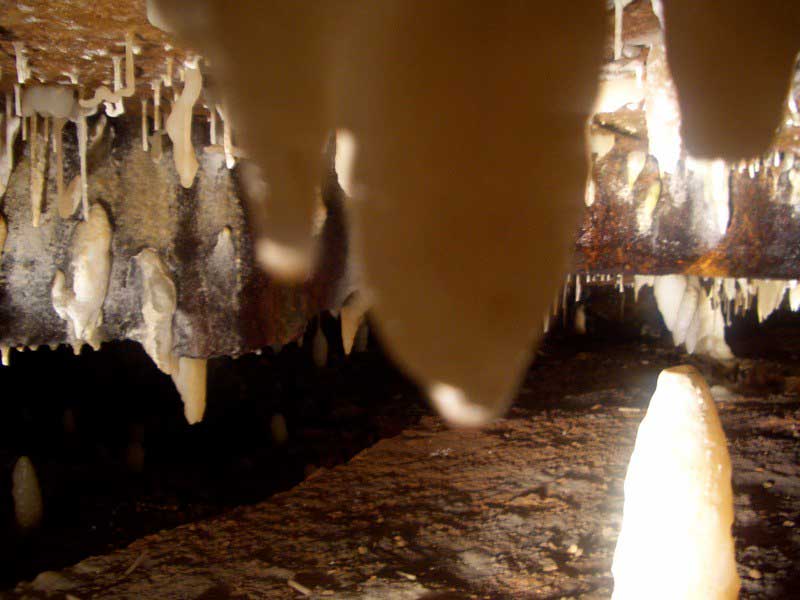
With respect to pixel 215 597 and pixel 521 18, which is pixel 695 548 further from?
pixel 215 597

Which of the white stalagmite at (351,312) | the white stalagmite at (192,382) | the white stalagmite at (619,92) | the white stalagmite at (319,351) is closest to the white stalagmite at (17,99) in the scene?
the white stalagmite at (192,382)

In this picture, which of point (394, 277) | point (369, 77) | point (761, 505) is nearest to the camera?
point (369, 77)

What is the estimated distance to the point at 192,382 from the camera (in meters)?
4.59

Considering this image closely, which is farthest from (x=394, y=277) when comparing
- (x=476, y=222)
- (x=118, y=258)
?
(x=118, y=258)

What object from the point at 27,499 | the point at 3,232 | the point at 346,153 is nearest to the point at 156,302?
the point at 3,232

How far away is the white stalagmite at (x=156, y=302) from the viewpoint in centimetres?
408

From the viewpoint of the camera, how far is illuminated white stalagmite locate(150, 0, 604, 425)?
2363 mm

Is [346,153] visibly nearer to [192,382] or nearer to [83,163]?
[83,163]

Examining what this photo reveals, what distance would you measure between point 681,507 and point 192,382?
11.9ft

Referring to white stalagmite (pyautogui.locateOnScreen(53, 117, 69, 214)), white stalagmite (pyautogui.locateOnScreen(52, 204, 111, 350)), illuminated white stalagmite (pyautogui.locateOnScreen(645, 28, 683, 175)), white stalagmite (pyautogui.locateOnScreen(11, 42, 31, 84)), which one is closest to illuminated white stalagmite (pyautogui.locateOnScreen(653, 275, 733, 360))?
illuminated white stalagmite (pyautogui.locateOnScreen(645, 28, 683, 175))

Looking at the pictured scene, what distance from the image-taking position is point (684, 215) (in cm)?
431

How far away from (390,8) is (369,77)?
0.93 feet

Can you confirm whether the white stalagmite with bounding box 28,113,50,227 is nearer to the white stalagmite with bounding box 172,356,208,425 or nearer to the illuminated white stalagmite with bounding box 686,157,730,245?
the white stalagmite with bounding box 172,356,208,425

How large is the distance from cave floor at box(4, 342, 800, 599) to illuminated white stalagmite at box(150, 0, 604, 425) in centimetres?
123
